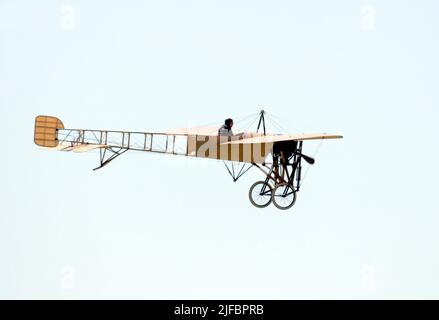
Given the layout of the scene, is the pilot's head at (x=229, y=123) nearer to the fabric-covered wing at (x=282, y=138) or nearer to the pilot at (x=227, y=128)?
the pilot at (x=227, y=128)

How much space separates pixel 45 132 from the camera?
156ft

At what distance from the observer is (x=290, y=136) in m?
44.5

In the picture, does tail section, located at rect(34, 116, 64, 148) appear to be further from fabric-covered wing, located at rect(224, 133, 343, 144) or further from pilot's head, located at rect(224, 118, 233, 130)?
fabric-covered wing, located at rect(224, 133, 343, 144)

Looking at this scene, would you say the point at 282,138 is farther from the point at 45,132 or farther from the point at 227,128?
the point at 45,132

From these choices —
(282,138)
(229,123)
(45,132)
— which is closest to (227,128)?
(229,123)

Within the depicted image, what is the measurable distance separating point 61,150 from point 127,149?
10.9 feet

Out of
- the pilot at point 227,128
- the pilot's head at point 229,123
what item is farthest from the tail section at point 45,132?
the pilot's head at point 229,123

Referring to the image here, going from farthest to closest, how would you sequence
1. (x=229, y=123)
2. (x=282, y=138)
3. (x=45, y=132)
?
(x=45, y=132) < (x=229, y=123) < (x=282, y=138)

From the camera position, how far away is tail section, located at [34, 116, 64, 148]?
47562mm

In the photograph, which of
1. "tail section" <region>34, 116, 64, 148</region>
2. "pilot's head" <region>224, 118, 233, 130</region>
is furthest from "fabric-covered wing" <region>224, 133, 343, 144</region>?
"tail section" <region>34, 116, 64, 148</region>

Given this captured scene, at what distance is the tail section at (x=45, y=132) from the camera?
1873 inches

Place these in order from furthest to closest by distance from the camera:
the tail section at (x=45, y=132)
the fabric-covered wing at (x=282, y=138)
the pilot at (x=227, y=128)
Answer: the tail section at (x=45, y=132) < the pilot at (x=227, y=128) < the fabric-covered wing at (x=282, y=138)
